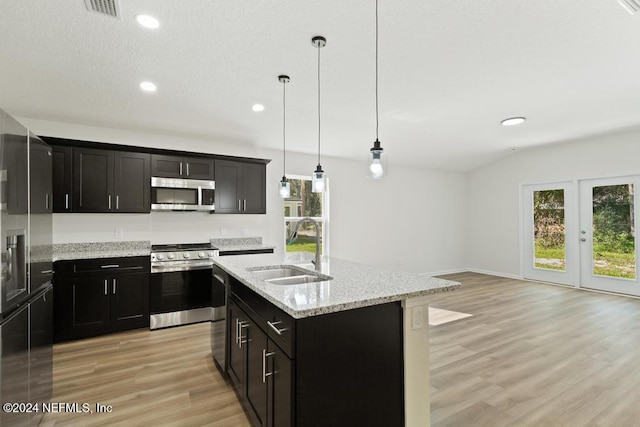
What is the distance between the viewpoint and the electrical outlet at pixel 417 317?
174 centimetres

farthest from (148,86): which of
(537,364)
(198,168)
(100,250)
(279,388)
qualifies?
(537,364)

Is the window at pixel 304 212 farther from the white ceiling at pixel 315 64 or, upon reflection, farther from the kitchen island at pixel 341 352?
the kitchen island at pixel 341 352

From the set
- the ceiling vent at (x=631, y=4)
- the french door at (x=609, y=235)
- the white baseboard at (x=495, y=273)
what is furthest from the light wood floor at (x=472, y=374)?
the ceiling vent at (x=631, y=4)

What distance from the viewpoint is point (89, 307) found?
3.53 metres

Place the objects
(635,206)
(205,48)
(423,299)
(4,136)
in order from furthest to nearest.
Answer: (635,206) < (205,48) < (423,299) < (4,136)

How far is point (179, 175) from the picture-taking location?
13.9ft

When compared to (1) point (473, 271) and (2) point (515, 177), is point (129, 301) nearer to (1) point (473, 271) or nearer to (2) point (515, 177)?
(1) point (473, 271)

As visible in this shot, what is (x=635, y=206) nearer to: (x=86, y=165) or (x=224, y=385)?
(x=224, y=385)

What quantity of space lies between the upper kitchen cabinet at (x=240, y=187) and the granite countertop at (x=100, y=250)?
1.11 metres

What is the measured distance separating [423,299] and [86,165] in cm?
405

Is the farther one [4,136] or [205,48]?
[205,48]

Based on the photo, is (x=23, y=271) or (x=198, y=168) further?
(x=198, y=168)

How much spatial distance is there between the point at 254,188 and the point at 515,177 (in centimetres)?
562

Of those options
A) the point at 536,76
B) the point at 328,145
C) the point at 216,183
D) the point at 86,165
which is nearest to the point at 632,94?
the point at 536,76
